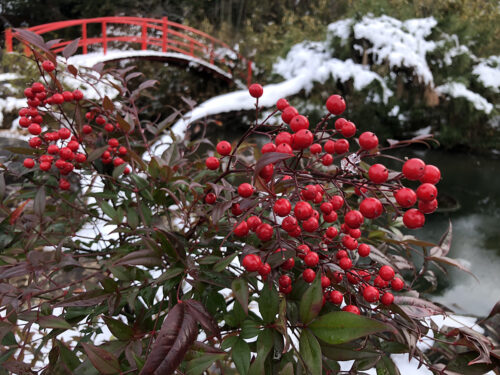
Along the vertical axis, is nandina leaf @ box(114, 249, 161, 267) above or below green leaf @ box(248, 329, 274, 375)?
above

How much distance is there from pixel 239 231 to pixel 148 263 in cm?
13

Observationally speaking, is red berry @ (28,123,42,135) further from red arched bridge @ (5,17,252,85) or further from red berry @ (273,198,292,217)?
red arched bridge @ (5,17,252,85)

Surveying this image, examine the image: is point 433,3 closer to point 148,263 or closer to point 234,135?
point 234,135

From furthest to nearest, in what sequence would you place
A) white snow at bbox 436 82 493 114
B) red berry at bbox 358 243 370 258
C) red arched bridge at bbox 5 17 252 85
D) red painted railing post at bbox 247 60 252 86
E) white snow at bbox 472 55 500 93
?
1. red painted railing post at bbox 247 60 252 86
2. red arched bridge at bbox 5 17 252 85
3. white snow at bbox 472 55 500 93
4. white snow at bbox 436 82 493 114
5. red berry at bbox 358 243 370 258

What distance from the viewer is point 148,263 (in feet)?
1.44

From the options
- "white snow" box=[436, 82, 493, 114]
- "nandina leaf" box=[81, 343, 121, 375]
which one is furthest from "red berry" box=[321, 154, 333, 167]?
"white snow" box=[436, 82, 493, 114]

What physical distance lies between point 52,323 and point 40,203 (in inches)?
13.4

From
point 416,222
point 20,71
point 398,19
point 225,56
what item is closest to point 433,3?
point 398,19

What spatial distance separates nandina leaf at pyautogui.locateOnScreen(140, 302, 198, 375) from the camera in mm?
329

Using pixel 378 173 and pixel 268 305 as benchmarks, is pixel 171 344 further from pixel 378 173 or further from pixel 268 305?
pixel 378 173

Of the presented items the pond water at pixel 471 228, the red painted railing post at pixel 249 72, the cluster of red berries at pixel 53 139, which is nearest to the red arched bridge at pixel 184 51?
the red painted railing post at pixel 249 72

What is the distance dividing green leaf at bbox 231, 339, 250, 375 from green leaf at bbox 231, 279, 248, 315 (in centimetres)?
8

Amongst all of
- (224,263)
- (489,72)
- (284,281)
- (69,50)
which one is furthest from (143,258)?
(489,72)

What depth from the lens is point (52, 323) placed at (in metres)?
0.49
